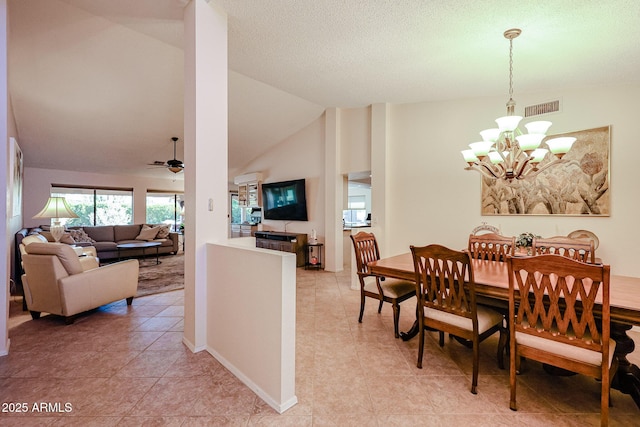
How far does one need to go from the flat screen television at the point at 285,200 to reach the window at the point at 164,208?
375 centimetres

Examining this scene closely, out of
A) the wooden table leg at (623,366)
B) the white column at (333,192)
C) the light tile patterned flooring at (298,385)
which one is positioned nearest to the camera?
→ the light tile patterned flooring at (298,385)

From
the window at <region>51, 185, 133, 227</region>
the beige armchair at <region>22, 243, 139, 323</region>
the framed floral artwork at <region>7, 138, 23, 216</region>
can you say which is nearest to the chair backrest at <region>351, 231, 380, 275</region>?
the beige armchair at <region>22, 243, 139, 323</region>

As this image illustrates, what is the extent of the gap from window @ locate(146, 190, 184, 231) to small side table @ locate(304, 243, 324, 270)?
213 inches

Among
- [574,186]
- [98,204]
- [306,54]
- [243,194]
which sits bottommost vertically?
[98,204]

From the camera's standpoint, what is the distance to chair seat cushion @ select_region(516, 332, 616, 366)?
1.52 metres

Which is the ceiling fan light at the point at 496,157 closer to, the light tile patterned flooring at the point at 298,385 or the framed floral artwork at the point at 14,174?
the light tile patterned flooring at the point at 298,385

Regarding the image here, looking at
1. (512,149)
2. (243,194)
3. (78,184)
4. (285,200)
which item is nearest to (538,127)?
(512,149)

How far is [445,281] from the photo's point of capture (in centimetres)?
208

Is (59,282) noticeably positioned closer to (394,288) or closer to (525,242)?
(394,288)

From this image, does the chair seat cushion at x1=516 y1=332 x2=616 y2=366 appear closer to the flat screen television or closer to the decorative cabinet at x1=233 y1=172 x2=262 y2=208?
the flat screen television

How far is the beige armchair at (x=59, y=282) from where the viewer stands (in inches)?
110

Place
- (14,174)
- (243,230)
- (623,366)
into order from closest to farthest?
(623,366)
(14,174)
(243,230)

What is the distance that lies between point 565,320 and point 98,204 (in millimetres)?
9585

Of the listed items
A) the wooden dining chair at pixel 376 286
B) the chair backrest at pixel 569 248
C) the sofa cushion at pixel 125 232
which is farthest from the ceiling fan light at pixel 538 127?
the sofa cushion at pixel 125 232
